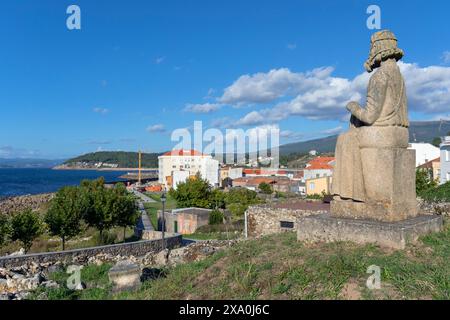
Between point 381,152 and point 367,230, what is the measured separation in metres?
1.47

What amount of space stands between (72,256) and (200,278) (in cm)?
1042

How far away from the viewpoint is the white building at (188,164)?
275 ft

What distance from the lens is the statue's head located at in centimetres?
725

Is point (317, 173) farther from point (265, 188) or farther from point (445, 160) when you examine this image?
point (445, 160)

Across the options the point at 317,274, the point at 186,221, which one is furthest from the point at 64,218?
the point at 317,274

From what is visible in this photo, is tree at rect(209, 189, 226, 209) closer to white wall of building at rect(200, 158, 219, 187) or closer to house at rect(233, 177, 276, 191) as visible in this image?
house at rect(233, 177, 276, 191)

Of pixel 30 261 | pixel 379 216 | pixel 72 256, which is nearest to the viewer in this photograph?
pixel 379 216

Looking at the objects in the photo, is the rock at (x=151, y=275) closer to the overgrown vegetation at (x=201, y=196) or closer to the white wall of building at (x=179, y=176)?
the overgrown vegetation at (x=201, y=196)

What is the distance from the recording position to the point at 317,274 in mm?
5695

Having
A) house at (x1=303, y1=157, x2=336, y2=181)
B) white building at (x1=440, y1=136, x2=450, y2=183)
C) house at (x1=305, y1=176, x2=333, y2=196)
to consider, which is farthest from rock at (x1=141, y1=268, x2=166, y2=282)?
house at (x1=303, y1=157, x2=336, y2=181)

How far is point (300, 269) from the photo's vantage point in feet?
19.5

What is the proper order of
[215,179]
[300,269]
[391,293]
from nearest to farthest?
[391,293], [300,269], [215,179]
